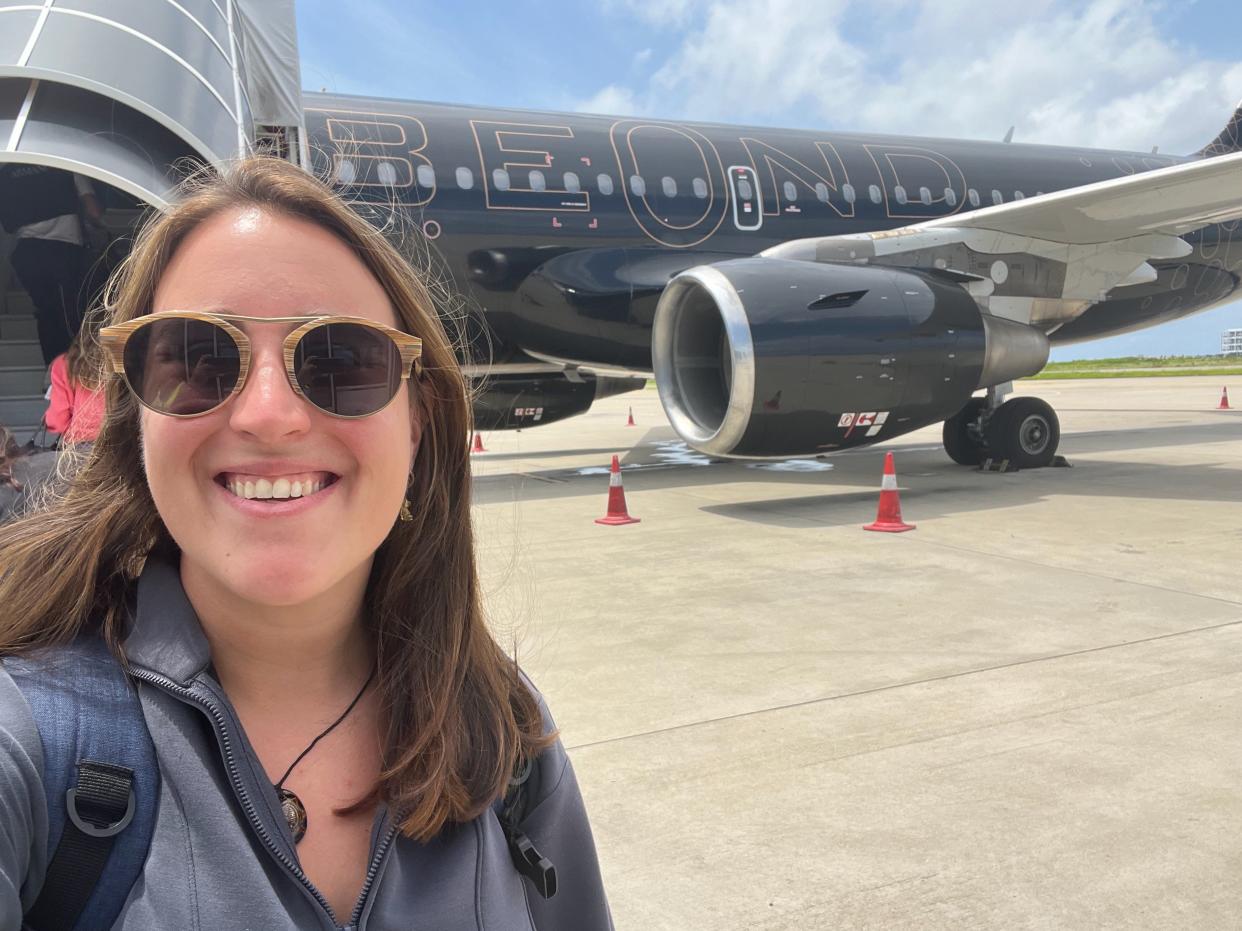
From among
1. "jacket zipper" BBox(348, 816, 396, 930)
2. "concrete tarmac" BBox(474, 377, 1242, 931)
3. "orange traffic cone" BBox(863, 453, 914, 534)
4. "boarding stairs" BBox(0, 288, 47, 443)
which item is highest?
"boarding stairs" BBox(0, 288, 47, 443)

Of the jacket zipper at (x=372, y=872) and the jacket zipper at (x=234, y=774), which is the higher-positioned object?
the jacket zipper at (x=234, y=774)

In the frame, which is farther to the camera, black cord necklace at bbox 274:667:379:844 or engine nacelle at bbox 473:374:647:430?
engine nacelle at bbox 473:374:647:430

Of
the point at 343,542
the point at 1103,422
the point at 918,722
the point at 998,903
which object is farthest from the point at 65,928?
the point at 1103,422

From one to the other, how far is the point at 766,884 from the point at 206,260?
1717 mm

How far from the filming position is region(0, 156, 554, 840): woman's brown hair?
94 centimetres

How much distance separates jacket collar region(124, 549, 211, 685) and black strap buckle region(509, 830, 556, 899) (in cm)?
38

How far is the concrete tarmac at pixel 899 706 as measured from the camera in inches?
80.7

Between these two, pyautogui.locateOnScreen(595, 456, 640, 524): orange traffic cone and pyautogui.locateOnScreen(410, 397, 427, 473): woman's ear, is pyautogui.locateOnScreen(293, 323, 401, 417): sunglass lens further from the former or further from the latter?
pyautogui.locateOnScreen(595, 456, 640, 524): orange traffic cone

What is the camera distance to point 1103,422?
1390cm

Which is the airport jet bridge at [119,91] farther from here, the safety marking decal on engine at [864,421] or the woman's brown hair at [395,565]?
the safety marking decal on engine at [864,421]

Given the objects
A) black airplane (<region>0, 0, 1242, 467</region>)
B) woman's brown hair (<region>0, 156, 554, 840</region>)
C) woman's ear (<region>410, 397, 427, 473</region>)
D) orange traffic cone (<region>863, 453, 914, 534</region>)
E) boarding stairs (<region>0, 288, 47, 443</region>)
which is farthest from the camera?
black airplane (<region>0, 0, 1242, 467</region>)

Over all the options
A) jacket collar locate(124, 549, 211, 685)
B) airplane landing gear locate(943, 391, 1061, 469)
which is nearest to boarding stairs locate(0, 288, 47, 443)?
jacket collar locate(124, 549, 211, 685)

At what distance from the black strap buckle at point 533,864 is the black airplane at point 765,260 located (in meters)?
5.31

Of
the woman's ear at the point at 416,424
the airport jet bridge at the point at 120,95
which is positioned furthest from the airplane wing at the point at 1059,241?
the woman's ear at the point at 416,424
